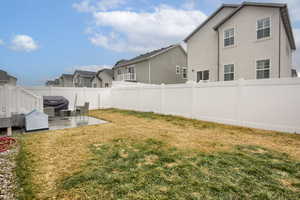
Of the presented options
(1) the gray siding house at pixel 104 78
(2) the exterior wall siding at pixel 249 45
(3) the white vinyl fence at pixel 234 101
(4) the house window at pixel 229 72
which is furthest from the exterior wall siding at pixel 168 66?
(1) the gray siding house at pixel 104 78

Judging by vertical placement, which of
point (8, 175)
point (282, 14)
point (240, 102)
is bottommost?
point (8, 175)

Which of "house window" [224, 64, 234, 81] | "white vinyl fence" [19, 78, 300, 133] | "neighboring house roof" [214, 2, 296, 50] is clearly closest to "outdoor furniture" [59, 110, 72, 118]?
"white vinyl fence" [19, 78, 300, 133]

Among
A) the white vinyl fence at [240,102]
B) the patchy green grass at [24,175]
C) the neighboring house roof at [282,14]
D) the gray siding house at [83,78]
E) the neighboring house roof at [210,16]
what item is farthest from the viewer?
the gray siding house at [83,78]

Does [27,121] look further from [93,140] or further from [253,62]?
[253,62]

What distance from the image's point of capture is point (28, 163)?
3240mm

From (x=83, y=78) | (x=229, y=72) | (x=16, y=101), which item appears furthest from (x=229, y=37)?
(x=83, y=78)

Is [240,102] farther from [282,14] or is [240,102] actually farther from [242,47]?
[282,14]

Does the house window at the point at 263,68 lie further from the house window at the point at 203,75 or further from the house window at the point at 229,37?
Result: the house window at the point at 203,75

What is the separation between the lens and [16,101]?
20.7 feet

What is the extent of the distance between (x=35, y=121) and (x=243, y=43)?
12844 millimetres

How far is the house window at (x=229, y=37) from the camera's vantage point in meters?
11.4

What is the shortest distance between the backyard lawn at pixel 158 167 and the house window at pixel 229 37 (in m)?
8.50

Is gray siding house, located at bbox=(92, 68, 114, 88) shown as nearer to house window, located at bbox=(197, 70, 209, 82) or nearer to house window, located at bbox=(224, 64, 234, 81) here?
house window, located at bbox=(197, 70, 209, 82)

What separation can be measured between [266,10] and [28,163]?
13.7 meters
